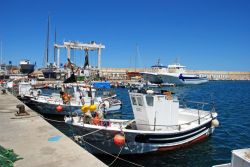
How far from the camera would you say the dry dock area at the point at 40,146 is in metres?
7.55

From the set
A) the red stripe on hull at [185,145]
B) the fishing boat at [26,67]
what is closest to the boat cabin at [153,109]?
the red stripe on hull at [185,145]

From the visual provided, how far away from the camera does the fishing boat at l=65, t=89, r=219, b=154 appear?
1238cm

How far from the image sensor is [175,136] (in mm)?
13789

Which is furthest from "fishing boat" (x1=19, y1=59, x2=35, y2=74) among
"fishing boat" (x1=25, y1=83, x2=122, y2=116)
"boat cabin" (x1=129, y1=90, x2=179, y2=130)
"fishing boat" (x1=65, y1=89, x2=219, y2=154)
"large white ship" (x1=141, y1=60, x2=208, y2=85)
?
"boat cabin" (x1=129, y1=90, x2=179, y2=130)

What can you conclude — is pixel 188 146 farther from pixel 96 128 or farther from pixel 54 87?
pixel 54 87

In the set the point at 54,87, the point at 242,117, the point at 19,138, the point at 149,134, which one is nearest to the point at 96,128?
the point at 149,134

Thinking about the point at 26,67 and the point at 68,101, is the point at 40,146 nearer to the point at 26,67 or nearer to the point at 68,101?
the point at 68,101

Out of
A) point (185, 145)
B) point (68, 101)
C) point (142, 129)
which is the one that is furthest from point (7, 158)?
point (68, 101)

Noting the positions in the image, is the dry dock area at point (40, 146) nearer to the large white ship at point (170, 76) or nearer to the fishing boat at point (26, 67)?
the large white ship at point (170, 76)

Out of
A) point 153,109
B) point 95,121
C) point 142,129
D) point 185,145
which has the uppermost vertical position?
point 153,109

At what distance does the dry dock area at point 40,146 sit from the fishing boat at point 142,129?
170cm

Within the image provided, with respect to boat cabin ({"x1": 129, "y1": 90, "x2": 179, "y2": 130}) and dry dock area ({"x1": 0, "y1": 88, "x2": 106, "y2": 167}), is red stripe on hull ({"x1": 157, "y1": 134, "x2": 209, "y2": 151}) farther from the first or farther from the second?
dry dock area ({"x1": 0, "y1": 88, "x2": 106, "y2": 167})

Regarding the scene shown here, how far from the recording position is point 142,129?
13.8 meters

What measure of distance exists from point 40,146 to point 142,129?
610 cm
